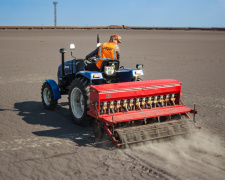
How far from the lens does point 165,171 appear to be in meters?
4.11

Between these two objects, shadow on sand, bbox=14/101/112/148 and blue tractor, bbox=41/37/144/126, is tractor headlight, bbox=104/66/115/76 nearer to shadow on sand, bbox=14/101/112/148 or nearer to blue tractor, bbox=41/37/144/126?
blue tractor, bbox=41/37/144/126

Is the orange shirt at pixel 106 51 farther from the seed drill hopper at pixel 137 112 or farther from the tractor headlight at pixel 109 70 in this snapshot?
the seed drill hopper at pixel 137 112

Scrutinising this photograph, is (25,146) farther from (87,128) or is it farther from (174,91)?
(174,91)

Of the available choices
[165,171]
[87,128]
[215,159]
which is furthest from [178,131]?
[87,128]

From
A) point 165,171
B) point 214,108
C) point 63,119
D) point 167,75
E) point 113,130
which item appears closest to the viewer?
point 165,171

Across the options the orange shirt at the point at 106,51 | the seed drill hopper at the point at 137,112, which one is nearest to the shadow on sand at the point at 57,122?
the seed drill hopper at the point at 137,112

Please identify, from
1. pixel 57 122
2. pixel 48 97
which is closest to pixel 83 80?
pixel 57 122

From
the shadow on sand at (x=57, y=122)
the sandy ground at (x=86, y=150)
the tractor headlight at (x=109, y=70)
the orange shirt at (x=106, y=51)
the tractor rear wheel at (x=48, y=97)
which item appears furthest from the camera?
the tractor rear wheel at (x=48, y=97)

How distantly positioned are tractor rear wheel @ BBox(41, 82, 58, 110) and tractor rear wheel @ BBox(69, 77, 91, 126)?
43.4 inches

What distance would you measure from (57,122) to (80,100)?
0.77m

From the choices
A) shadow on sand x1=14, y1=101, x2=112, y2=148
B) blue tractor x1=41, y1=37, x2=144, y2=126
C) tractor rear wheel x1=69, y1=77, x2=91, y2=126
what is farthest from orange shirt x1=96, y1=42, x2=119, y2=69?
shadow on sand x1=14, y1=101, x2=112, y2=148

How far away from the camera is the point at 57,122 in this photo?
6566 mm

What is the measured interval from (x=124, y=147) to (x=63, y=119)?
7.40 feet

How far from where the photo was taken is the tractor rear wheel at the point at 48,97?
7.29 m
